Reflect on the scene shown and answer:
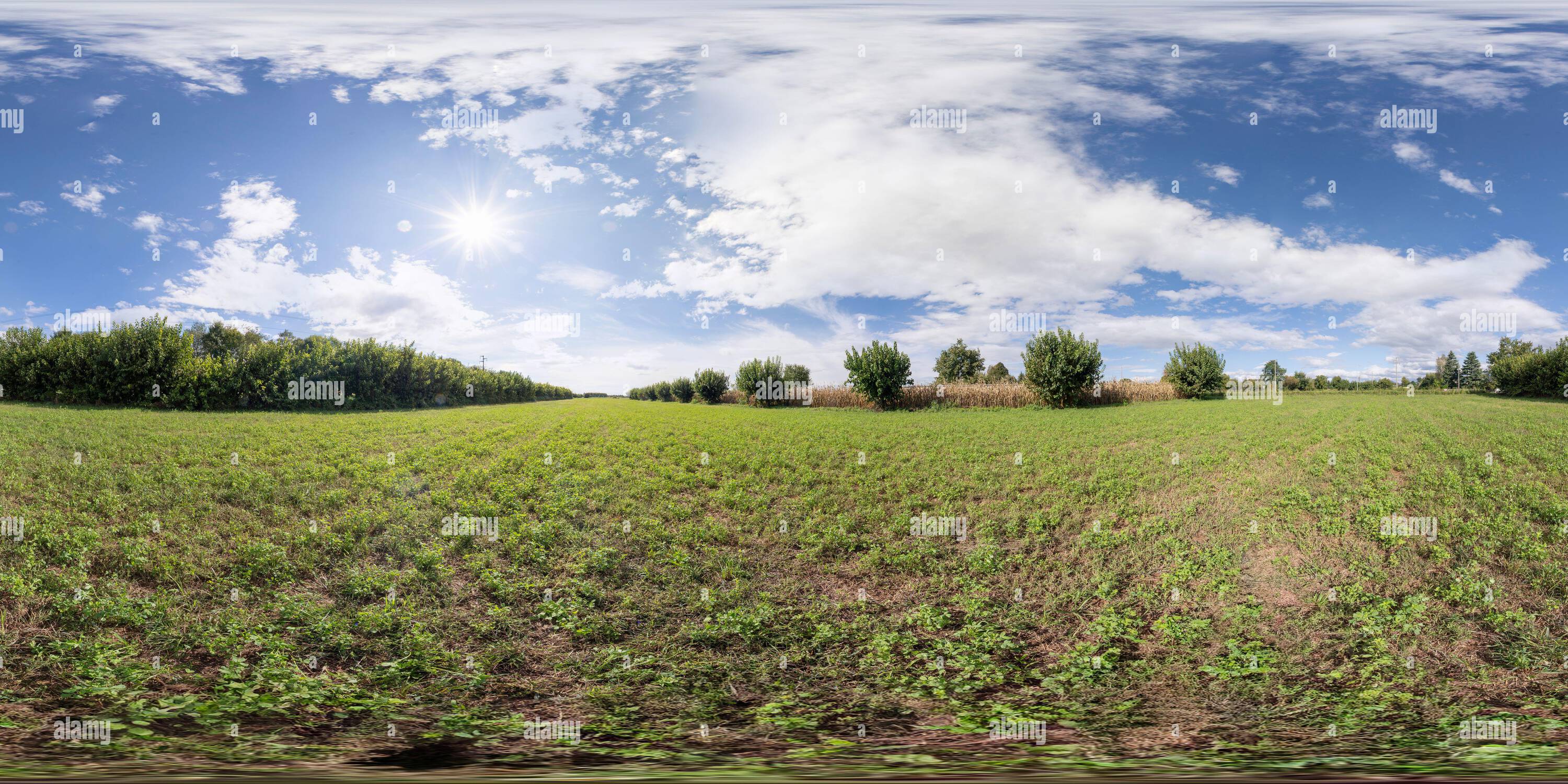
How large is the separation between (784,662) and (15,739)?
528 centimetres

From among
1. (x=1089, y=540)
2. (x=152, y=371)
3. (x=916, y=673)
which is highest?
(x=152, y=371)

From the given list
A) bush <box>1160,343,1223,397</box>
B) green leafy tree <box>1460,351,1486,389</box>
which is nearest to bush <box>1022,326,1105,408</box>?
bush <box>1160,343,1223,397</box>

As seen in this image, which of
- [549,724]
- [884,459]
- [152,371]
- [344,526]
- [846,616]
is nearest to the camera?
[549,724]

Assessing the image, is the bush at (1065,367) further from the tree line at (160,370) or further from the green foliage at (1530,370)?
the tree line at (160,370)

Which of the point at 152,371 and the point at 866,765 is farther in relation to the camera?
the point at 152,371

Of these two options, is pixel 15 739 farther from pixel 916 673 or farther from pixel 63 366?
pixel 63 366

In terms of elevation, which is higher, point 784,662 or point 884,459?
point 884,459

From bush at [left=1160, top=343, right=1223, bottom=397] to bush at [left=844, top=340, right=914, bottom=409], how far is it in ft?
45.7

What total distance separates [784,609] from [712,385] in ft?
143

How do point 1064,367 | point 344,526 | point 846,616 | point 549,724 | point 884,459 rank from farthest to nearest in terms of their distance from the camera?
1. point 1064,367
2. point 884,459
3. point 344,526
4. point 846,616
5. point 549,724

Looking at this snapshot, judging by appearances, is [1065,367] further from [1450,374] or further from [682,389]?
[682,389]

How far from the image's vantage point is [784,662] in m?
5.74

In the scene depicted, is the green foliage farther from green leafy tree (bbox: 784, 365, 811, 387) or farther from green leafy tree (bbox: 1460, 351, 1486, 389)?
green leafy tree (bbox: 784, 365, 811, 387)

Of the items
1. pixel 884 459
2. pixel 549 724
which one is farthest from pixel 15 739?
pixel 884 459
